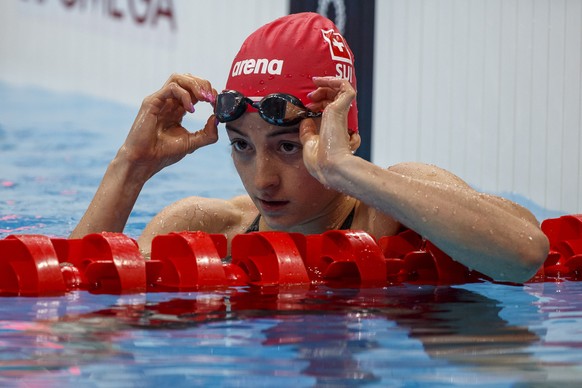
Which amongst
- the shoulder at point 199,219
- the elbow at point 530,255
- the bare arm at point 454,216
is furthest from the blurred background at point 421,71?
the elbow at point 530,255

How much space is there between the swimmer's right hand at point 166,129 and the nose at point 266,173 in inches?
18.9

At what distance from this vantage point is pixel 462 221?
234 centimetres

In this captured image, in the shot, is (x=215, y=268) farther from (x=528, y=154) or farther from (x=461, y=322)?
(x=528, y=154)

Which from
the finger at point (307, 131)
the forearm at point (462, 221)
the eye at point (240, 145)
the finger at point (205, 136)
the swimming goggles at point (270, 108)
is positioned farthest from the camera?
the finger at point (205, 136)

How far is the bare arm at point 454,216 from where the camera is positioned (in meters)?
2.33

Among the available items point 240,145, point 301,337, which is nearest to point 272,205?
point 240,145

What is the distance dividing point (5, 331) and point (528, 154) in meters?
8.76

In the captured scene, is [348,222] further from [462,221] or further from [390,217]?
[462,221]

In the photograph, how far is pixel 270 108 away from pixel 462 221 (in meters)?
0.82

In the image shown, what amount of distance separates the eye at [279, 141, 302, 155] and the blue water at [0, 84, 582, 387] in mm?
556

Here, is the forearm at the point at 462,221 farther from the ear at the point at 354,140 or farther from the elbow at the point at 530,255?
the ear at the point at 354,140

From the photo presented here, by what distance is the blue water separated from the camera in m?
1.45

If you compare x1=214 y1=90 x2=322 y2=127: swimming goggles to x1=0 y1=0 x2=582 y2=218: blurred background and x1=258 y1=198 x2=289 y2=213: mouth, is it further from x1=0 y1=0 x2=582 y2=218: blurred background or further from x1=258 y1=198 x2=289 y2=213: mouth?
x1=0 y1=0 x2=582 y2=218: blurred background

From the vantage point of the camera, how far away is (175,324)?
1.91 metres
